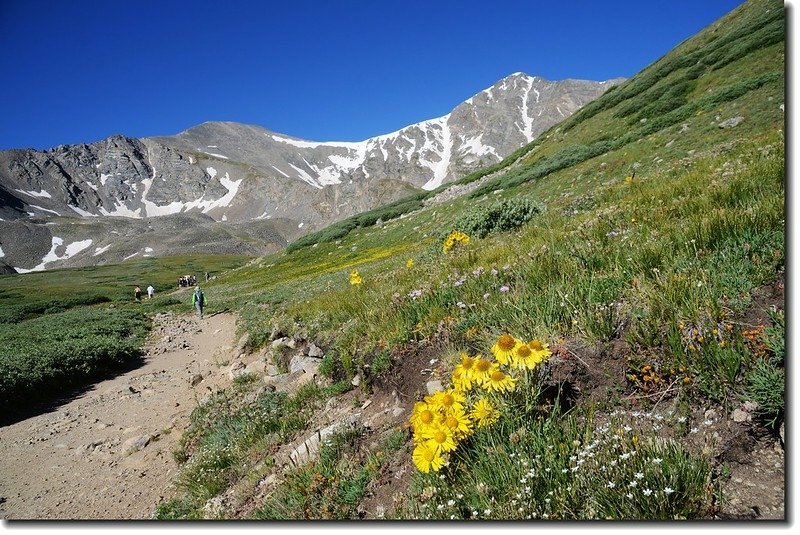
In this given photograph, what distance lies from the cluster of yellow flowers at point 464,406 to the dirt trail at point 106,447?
4.40 meters

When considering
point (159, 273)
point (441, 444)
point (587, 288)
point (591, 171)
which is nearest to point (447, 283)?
point (587, 288)

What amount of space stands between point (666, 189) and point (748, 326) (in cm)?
488

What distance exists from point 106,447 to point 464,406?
8.33m

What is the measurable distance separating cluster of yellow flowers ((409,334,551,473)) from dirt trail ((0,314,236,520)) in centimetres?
440

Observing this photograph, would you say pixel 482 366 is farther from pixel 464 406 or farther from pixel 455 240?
pixel 455 240

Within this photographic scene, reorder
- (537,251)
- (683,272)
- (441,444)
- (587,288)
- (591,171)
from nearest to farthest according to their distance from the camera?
(441,444) → (683,272) → (587,288) → (537,251) → (591,171)

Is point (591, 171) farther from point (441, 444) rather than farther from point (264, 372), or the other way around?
point (441, 444)

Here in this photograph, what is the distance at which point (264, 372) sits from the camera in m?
9.31

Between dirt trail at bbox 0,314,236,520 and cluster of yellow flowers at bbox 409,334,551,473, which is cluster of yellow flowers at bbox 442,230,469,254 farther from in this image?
cluster of yellow flowers at bbox 409,334,551,473

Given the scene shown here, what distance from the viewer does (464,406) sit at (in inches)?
115

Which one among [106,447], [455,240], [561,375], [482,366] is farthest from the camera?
[455,240]

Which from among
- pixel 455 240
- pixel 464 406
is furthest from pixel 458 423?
pixel 455 240

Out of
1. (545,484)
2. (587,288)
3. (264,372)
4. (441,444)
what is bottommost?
(264,372)

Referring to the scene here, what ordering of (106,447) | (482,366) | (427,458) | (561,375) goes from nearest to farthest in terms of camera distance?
(427,458) → (482,366) → (561,375) → (106,447)
